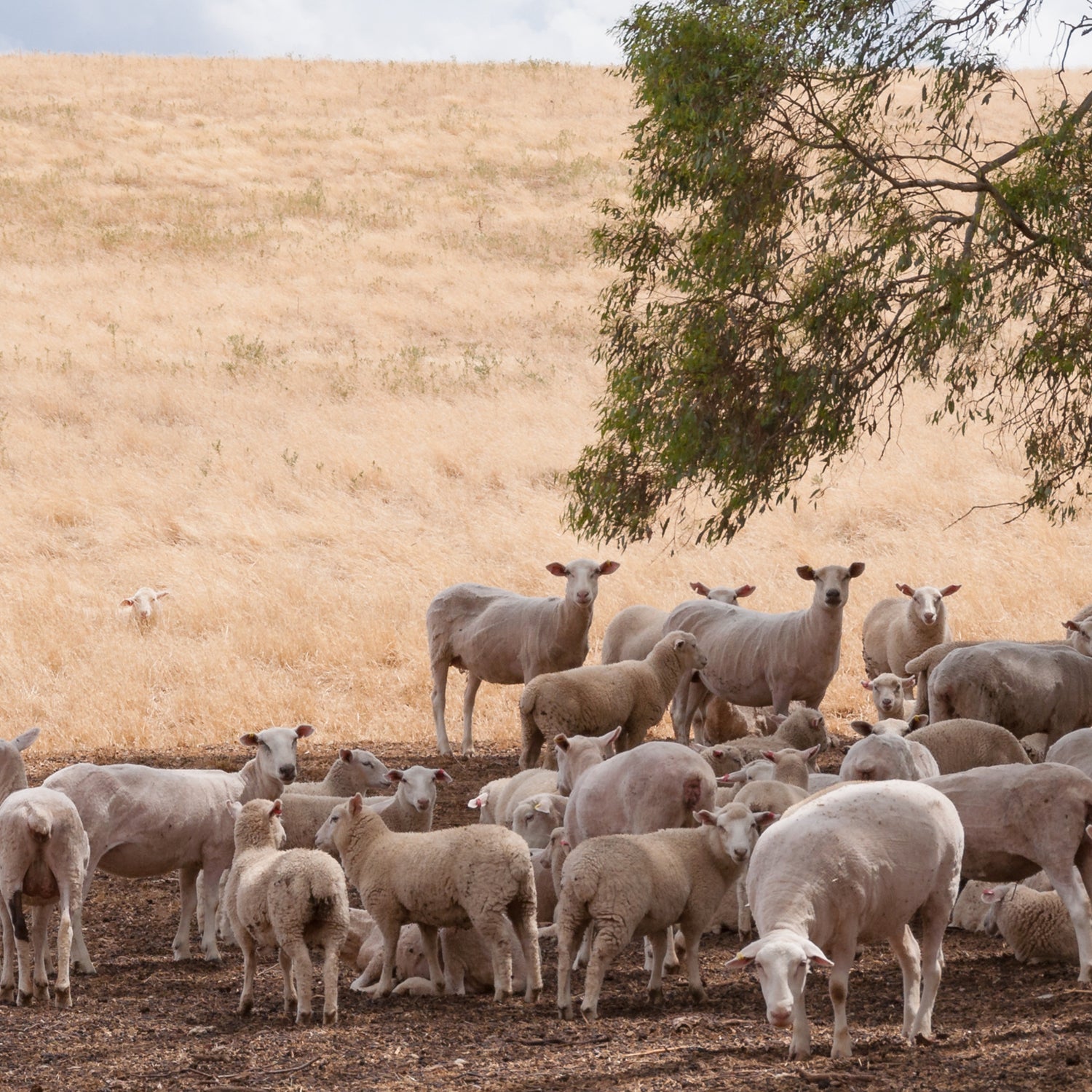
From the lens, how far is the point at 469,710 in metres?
14.0

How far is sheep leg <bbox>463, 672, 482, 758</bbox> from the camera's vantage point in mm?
13734

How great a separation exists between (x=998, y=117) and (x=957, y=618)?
34.5 metres

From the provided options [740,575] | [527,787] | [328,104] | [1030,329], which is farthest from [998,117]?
[527,787]

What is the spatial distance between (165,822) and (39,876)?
1.13m

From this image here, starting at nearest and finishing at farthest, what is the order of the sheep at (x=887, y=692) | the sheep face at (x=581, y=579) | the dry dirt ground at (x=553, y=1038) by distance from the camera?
the dry dirt ground at (x=553, y=1038) → the sheep at (x=887, y=692) → the sheep face at (x=581, y=579)

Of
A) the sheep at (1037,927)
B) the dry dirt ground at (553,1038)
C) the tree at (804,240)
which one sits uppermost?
the tree at (804,240)

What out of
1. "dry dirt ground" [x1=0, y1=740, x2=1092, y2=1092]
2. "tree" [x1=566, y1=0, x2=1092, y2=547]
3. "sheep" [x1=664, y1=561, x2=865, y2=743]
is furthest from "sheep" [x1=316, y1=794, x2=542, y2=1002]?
"sheep" [x1=664, y1=561, x2=865, y2=743]

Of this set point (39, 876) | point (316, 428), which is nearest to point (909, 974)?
point (39, 876)

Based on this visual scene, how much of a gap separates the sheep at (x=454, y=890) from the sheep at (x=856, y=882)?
145 centimetres

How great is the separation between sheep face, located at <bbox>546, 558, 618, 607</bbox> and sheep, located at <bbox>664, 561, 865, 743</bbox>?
1022 mm

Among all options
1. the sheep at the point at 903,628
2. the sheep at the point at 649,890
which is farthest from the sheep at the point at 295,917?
the sheep at the point at 903,628

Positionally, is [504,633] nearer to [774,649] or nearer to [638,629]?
[638,629]

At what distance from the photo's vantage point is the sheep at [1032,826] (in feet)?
22.7

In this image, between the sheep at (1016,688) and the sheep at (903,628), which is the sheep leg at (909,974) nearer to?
the sheep at (1016,688)
